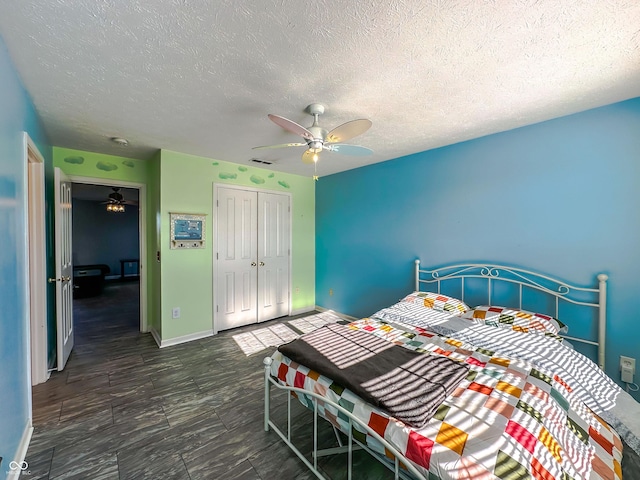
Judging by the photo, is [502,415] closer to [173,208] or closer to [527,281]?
[527,281]

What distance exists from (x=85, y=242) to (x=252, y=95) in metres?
8.31

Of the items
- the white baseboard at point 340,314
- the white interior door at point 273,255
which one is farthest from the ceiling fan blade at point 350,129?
the white baseboard at point 340,314

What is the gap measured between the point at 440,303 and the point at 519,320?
2.19 ft

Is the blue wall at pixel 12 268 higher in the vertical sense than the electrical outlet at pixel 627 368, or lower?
higher

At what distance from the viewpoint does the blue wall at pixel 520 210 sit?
2.11 m

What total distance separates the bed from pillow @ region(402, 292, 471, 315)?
19mm

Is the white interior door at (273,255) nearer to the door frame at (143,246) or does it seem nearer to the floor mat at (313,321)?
the floor mat at (313,321)

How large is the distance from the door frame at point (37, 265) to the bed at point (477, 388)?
7.40ft

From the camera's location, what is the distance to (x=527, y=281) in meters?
2.57

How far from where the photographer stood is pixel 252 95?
6.55 feet

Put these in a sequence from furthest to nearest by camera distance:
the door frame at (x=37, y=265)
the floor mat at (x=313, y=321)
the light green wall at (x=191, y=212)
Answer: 1. the floor mat at (x=313, y=321)
2. the light green wall at (x=191, y=212)
3. the door frame at (x=37, y=265)

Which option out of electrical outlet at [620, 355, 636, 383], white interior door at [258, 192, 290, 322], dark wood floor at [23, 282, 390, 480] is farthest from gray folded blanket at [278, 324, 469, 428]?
white interior door at [258, 192, 290, 322]

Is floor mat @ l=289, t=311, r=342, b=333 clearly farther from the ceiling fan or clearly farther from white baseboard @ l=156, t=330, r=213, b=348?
the ceiling fan

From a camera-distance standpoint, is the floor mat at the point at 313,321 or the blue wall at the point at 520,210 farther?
the floor mat at the point at 313,321
